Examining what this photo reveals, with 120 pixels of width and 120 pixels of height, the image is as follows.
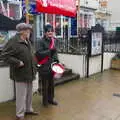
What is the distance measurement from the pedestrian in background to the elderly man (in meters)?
0.60

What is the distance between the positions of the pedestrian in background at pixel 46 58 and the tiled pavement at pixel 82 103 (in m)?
0.45

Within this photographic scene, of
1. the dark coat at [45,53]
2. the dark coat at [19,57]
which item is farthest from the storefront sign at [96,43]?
the dark coat at [19,57]

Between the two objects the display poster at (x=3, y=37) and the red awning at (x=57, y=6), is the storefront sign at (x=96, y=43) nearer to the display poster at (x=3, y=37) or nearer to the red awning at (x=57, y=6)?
the red awning at (x=57, y=6)

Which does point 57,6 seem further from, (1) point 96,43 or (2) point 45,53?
(2) point 45,53

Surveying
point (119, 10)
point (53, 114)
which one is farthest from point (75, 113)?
point (119, 10)

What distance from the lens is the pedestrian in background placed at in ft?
19.8

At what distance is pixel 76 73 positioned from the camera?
955 cm

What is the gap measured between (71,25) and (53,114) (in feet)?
47.3

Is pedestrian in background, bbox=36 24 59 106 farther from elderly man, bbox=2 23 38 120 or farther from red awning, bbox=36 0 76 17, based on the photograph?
red awning, bbox=36 0 76 17

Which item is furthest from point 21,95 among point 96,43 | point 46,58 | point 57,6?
point 96,43

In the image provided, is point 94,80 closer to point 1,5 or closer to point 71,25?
point 1,5

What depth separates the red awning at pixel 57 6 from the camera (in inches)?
307

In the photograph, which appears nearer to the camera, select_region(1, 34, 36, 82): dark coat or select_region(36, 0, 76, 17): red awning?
select_region(1, 34, 36, 82): dark coat

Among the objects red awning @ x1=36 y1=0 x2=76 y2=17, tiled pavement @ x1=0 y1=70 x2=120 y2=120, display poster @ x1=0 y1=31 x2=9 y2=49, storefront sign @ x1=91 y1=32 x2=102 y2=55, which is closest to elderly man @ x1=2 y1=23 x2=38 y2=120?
tiled pavement @ x1=0 y1=70 x2=120 y2=120
